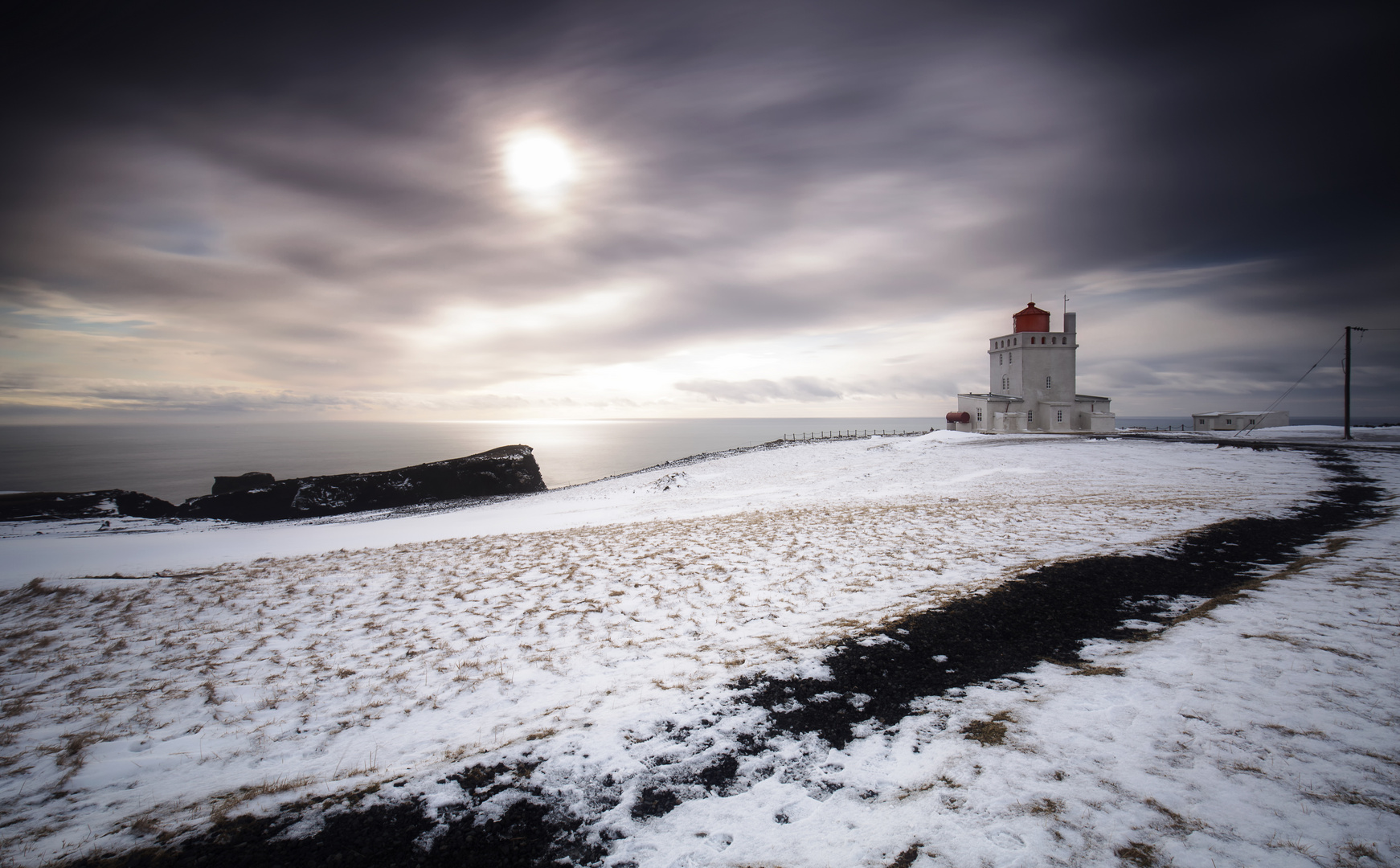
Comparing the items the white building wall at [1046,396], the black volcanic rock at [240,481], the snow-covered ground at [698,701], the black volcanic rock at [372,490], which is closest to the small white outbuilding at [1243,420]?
the white building wall at [1046,396]

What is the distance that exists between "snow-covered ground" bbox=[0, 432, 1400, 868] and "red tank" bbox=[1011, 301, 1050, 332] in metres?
38.7

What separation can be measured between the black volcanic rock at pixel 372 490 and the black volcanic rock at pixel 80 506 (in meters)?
1.47

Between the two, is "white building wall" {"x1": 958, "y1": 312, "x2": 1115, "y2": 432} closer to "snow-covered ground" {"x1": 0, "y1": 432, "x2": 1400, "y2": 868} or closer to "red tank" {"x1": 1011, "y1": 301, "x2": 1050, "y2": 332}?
"red tank" {"x1": 1011, "y1": 301, "x2": 1050, "y2": 332}

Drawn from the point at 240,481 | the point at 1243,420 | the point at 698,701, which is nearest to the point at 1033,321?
the point at 1243,420

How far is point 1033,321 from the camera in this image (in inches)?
1726

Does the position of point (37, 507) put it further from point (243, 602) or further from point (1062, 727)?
point (1062, 727)

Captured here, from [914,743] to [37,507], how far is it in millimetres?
44351

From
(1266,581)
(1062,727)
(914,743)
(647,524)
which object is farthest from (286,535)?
(1266,581)

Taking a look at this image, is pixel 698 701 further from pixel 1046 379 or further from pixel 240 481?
pixel 1046 379

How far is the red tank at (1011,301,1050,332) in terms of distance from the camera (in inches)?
1724

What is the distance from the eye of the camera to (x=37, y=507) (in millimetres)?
27078

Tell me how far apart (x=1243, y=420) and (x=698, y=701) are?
60.1 meters

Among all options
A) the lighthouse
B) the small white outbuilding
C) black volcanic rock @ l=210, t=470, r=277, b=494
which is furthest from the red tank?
black volcanic rock @ l=210, t=470, r=277, b=494

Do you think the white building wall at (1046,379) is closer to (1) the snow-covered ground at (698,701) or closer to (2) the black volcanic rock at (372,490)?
(1) the snow-covered ground at (698,701)
